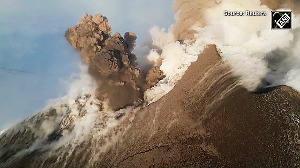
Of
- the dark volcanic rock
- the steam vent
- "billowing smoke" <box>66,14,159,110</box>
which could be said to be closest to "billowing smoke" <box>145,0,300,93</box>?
the steam vent

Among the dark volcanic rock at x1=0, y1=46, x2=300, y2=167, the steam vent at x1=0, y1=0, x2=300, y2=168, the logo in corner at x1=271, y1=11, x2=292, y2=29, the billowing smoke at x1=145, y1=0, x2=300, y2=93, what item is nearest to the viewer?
the dark volcanic rock at x1=0, y1=46, x2=300, y2=167

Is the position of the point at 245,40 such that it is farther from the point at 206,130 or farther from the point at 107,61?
the point at 107,61

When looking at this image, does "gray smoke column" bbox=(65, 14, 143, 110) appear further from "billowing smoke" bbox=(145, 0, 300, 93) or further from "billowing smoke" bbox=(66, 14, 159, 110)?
"billowing smoke" bbox=(145, 0, 300, 93)

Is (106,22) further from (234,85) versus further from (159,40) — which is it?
(234,85)

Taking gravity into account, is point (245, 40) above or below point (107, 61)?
below

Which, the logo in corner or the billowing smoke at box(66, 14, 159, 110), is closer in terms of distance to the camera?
the logo in corner

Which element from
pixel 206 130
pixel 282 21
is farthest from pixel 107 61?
pixel 282 21

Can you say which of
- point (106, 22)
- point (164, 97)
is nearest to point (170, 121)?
point (164, 97)

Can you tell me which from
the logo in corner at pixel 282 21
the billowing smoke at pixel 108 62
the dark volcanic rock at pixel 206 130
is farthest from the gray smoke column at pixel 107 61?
the logo in corner at pixel 282 21
